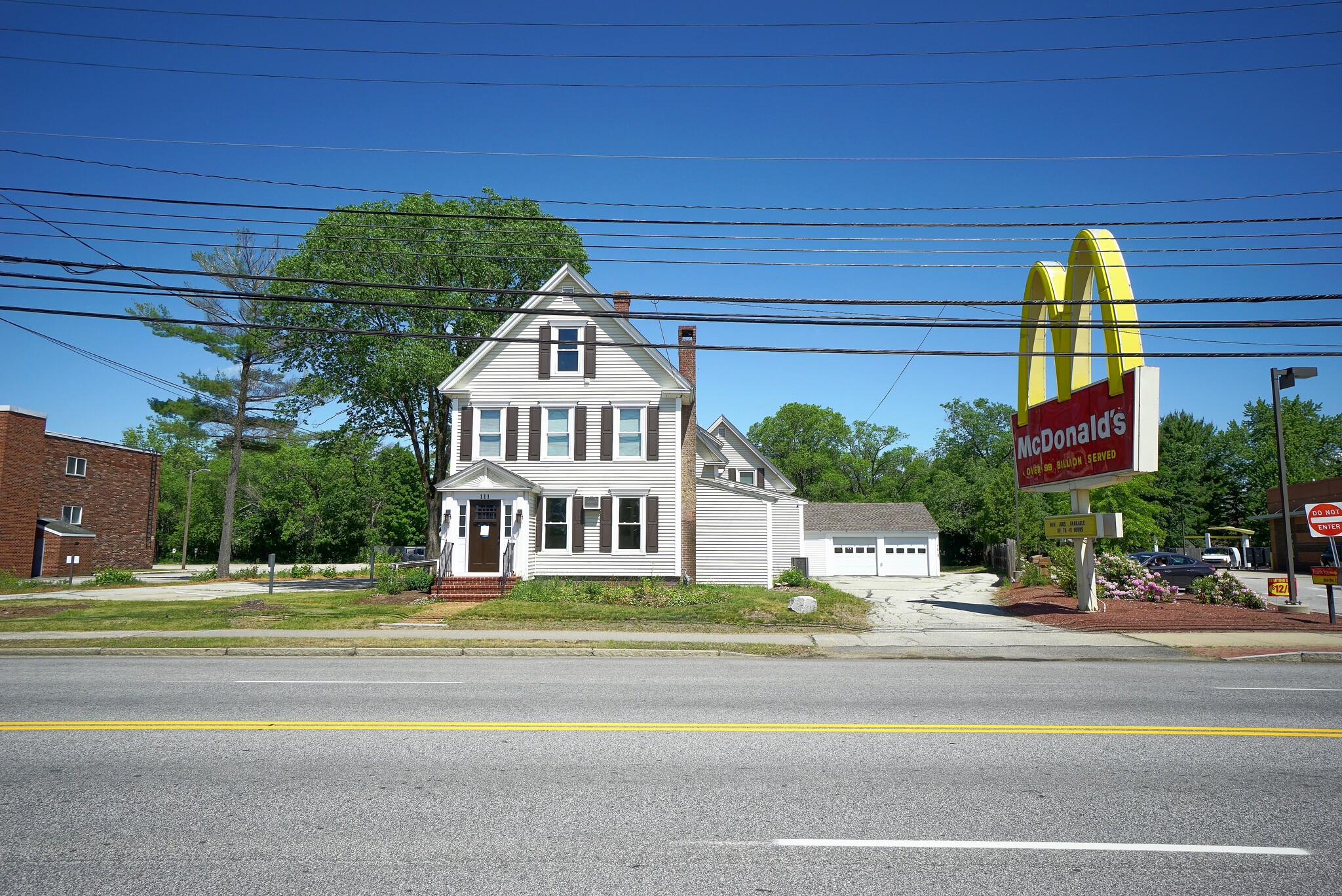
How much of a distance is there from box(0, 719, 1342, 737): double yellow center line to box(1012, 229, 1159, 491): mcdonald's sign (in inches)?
293

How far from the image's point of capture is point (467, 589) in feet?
79.7

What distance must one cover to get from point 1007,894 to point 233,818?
490 centimetres

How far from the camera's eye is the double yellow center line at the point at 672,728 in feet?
25.8

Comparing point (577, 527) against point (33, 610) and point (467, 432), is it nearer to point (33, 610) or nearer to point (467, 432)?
point (467, 432)

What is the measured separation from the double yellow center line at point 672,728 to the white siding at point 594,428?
62.6ft

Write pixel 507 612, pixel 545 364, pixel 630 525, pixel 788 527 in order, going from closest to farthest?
pixel 507 612 → pixel 630 525 → pixel 545 364 → pixel 788 527

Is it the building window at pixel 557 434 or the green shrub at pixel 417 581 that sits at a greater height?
the building window at pixel 557 434

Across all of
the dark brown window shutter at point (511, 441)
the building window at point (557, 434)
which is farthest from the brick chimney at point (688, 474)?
the dark brown window shutter at point (511, 441)

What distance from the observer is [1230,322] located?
43.9ft

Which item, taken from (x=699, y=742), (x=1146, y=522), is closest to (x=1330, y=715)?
(x=699, y=742)

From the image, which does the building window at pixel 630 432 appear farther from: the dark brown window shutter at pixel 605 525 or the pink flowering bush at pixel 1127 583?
the pink flowering bush at pixel 1127 583

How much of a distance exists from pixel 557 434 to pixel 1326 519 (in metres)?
21.3

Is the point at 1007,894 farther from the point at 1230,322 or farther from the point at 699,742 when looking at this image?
the point at 1230,322

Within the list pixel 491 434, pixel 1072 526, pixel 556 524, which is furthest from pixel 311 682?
pixel 1072 526
